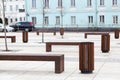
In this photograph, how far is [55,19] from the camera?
65.7 metres

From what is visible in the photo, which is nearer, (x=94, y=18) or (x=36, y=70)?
(x=36, y=70)

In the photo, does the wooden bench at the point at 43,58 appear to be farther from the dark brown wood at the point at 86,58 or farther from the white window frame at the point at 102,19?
the white window frame at the point at 102,19

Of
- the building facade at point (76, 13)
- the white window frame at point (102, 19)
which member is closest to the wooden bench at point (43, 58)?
the building facade at point (76, 13)

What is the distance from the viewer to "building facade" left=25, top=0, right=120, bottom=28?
62.5 metres

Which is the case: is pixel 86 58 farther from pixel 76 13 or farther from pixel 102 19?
pixel 76 13

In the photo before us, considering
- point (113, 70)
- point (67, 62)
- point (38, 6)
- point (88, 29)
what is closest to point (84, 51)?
point (113, 70)

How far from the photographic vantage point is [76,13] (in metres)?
64.8

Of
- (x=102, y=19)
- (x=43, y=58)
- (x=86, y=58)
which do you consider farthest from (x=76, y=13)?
(x=86, y=58)

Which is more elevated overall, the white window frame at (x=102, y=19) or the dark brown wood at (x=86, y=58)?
the white window frame at (x=102, y=19)

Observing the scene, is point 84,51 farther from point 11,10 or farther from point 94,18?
point 11,10

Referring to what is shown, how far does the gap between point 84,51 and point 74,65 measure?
7.23 feet

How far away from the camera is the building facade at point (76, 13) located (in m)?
62.5

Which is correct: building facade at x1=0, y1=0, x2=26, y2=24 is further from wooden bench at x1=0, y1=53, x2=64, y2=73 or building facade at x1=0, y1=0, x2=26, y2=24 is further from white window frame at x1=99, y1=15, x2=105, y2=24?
wooden bench at x1=0, y1=53, x2=64, y2=73

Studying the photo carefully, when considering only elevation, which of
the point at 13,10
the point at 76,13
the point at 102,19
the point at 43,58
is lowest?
the point at 43,58
